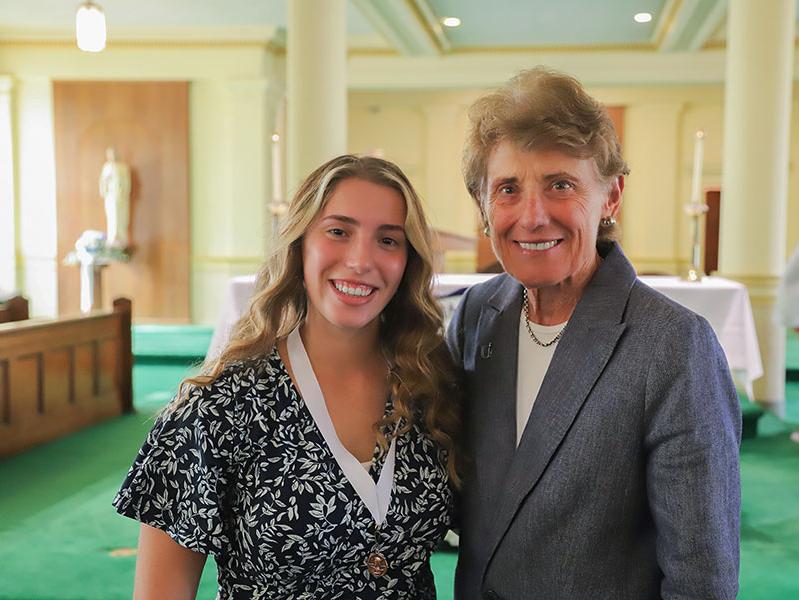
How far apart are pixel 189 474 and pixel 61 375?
14.0 feet

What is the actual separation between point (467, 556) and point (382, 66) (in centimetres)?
983

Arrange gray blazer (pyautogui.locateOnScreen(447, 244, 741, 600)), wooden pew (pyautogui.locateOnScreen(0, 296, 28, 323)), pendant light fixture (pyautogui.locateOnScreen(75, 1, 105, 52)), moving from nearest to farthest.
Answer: gray blazer (pyautogui.locateOnScreen(447, 244, 741, 600)) < wooden pew (pyautogui.locateOnScreen(0, 296, 28, 323)) < pendant light fixture (pyautogui.locateOnScreen(75, 1, 105, 52))

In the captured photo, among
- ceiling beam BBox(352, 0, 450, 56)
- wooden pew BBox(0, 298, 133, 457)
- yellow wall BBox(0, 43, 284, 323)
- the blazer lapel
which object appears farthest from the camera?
yellow wall BBox(0, 43, 284, 323)

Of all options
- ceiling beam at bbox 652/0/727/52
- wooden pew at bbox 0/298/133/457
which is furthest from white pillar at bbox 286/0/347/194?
ceiling beam at bbox 652/0/727/52

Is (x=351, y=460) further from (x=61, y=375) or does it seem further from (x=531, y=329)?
(x=61, y=375)

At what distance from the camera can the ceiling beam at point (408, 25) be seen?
843 centimetres

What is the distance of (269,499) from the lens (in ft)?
5.10

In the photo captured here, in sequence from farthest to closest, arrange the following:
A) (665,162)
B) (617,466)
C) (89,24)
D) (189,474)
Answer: (665,162) → (89,24) → (189,474) → (617,466)

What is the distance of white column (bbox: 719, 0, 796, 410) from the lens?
5.86 m

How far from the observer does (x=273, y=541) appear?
1.55m

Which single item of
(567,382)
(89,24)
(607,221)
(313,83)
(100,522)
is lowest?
(100,522)

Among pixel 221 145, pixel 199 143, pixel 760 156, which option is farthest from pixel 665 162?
pixel 760 156

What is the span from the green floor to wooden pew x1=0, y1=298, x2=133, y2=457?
0.44ft

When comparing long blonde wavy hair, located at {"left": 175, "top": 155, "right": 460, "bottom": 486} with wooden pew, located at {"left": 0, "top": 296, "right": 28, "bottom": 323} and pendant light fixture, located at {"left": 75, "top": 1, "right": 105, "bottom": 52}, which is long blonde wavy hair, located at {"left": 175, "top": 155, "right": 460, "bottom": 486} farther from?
pendant light fixture, located at {"left": 75, "top": 1, "right": 105, "bottom": 52}
